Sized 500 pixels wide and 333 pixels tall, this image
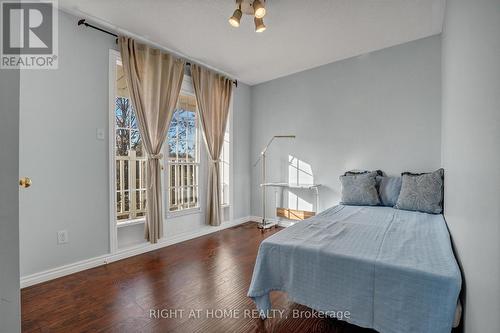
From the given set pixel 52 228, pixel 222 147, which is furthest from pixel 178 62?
pixel 52 228

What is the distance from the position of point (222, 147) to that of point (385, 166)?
2463 millimetres

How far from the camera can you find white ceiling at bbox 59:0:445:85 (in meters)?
2.35

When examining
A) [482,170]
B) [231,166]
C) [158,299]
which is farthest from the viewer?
[231,166]

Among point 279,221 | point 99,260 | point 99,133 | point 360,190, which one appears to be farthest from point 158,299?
point 279,221

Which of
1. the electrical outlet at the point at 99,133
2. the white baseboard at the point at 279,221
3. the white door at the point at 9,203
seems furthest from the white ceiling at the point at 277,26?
the white baseboard at the point at 279,221

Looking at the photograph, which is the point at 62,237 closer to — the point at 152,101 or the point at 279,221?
the point at 152,101

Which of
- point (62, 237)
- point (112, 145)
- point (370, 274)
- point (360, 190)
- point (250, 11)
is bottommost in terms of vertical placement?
point (62, 237)

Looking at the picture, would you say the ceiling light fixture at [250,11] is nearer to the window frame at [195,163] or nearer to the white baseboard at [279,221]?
the window frame at [195,163]

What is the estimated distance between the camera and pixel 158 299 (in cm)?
197

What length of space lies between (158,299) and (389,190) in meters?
2.84

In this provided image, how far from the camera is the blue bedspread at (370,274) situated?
119 centimetres

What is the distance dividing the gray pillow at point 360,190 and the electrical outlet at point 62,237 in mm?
3178

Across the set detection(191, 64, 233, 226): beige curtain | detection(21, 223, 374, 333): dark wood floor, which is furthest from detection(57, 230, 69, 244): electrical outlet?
detection(191, 64, 233, 226): beige curtain

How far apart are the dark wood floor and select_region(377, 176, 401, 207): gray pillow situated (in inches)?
71.2
